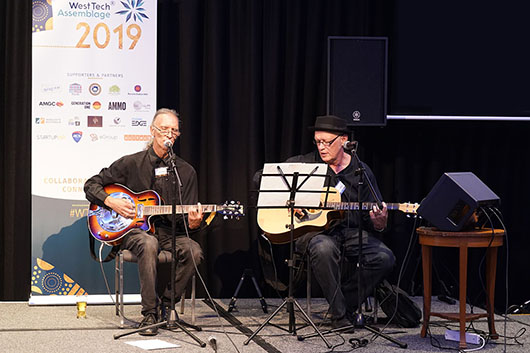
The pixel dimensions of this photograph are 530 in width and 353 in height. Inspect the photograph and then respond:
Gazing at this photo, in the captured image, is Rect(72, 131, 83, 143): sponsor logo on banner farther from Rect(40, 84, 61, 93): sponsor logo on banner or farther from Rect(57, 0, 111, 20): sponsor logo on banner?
Rect(57, 0, 111, 20): sponsor logo on banner

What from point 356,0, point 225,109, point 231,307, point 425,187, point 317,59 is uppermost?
Result: point 356,0

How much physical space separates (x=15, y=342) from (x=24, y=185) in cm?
185

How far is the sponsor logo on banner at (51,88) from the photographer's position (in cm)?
552

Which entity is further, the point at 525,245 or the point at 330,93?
the point at 525,245

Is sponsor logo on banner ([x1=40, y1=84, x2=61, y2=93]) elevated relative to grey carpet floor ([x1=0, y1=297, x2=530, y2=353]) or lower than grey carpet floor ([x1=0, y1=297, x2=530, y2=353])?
elevated

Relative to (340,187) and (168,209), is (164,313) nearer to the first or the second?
(168,209)

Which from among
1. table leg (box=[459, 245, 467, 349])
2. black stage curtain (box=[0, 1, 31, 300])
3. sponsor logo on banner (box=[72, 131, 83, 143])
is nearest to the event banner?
sponsor logo on banner (box=[72, 131, 83, 143])

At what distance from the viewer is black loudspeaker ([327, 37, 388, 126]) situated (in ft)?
18.5

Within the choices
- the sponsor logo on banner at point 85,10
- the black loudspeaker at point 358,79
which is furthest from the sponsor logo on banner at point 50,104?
the black loudspeaker at point 358,79

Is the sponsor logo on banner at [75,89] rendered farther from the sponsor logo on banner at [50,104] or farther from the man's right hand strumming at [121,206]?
the man's right hand strumming at [121,206]

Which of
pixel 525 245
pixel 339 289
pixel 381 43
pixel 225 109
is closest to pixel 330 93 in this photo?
pixel 381 43

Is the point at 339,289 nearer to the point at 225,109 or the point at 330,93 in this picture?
the point at 330,93

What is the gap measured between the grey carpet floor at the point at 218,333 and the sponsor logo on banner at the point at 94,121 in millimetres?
1410

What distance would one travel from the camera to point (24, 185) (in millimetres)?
5754
